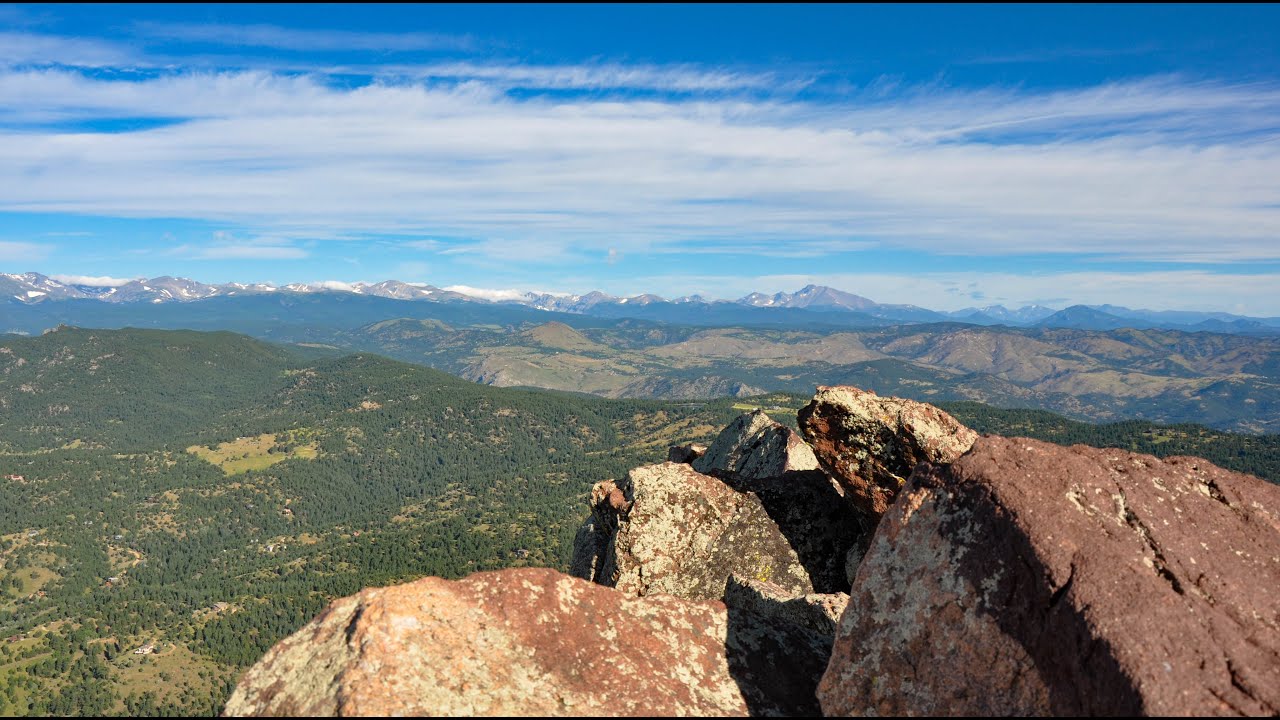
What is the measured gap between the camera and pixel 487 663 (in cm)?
1248

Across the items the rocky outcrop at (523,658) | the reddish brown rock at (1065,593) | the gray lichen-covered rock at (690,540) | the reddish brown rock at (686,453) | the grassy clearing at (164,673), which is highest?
the reddish brown rock at (1065,593)

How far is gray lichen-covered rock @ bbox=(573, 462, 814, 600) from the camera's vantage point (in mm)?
23688

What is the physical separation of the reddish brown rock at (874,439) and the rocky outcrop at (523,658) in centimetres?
790

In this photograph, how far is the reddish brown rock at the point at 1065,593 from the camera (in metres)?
10.3

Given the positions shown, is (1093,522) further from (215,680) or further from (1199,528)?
(215,680)

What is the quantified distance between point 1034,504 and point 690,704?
8399mm

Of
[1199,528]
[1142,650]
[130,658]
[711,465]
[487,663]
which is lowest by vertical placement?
[130,658]

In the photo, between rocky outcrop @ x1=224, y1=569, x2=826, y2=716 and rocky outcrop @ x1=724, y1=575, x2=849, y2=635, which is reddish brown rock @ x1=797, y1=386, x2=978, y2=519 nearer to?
rocky outcrop @ x1=724, y1=575, x2=849, y2=635

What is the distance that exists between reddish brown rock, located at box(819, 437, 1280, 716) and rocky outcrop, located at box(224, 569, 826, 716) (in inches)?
99.5

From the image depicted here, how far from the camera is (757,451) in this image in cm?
3656

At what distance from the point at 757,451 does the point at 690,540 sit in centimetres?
1323

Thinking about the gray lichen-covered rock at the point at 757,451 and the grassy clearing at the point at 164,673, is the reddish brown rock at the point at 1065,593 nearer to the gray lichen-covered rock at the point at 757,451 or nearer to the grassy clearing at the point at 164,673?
the gray lichen-covered rock at the point at 757,451

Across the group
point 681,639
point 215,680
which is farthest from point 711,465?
point 215,680

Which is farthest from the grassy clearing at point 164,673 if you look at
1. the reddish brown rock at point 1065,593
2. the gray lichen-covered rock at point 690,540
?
the reddish brown rock at point 1065,593
